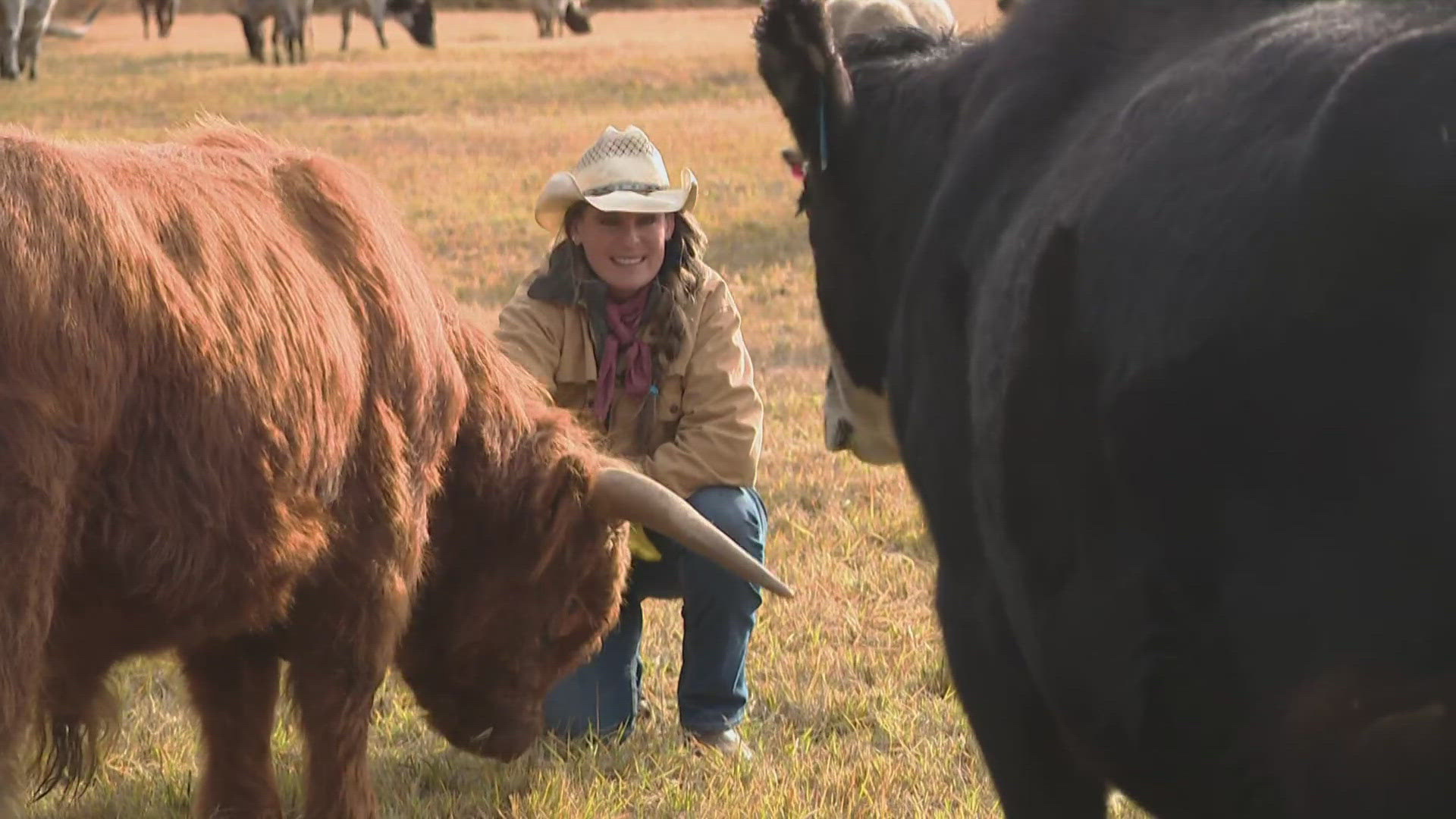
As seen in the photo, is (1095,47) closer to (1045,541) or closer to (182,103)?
(1045,541)

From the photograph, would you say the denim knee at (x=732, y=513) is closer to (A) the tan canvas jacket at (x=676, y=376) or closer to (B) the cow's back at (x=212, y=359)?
(A) the tan canvas jacket at (x=676, y=376)

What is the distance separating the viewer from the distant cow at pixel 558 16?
52622 mm

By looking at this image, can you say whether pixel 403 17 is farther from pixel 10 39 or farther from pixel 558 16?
pixel 10 39

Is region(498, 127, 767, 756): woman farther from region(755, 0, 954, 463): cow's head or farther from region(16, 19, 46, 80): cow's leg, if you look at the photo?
region(16, 19, 46, 80): cow's leg

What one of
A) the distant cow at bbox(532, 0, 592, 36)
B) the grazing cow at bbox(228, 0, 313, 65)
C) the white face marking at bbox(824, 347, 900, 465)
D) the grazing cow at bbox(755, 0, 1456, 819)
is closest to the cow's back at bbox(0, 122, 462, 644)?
the white face marking at bbox(824, 347, 900, 465)

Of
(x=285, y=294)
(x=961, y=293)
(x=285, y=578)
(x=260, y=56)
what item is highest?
(x=961, y=293)

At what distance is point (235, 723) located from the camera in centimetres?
436

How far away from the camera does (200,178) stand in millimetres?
3850

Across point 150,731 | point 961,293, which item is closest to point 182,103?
point 150,731

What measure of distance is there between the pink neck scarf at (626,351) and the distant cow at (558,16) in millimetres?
48026

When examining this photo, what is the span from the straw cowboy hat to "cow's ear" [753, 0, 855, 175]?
64.0 inches

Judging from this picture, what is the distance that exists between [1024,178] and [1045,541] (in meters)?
0.60

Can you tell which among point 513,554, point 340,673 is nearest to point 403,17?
point 513,554

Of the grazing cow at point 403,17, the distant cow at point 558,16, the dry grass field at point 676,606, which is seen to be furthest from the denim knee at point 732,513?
the distant cow at point 558,16
